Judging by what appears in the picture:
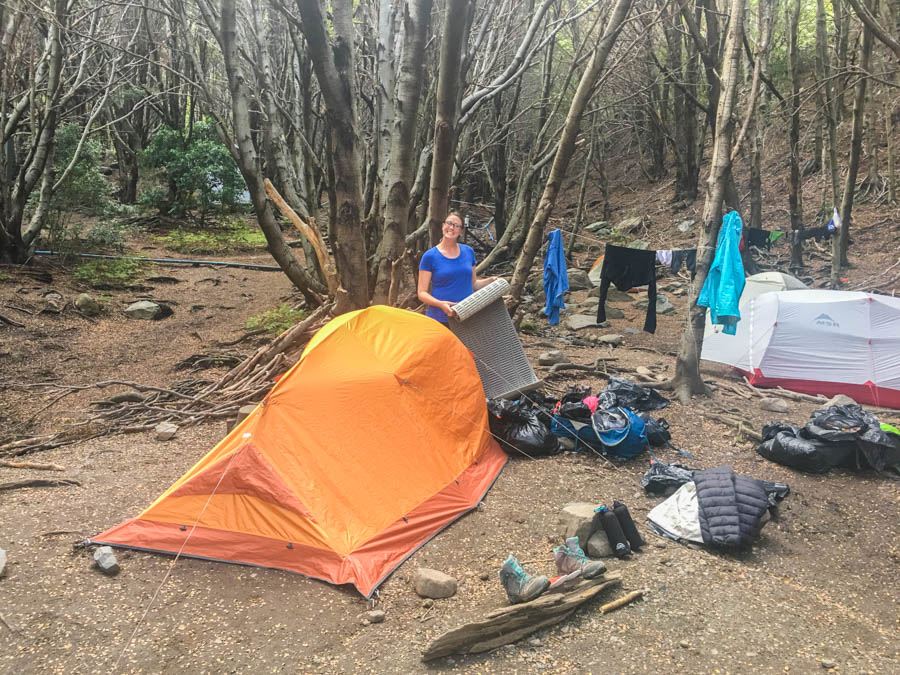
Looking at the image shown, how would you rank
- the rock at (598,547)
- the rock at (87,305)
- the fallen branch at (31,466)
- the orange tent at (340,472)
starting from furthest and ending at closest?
the rock at (87,305), the fallen branch at (31,466), the rock at (598,547), the orange tent at (340,472)

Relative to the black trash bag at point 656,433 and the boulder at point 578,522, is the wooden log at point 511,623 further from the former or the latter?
the black trash bag at point 656,433

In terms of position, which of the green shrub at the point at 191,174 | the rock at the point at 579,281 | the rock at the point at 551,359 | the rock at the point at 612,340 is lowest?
the rock at the point at 612,340

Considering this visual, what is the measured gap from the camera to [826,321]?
8.07m

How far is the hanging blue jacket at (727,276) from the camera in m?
6.64

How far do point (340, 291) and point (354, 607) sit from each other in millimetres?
4255

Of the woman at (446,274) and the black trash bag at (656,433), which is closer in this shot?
the woman at (446,274)

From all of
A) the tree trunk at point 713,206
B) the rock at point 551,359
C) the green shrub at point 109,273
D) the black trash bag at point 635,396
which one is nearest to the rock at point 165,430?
the black trash bag at point 635,396

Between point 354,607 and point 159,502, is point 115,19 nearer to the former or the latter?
point 159,502

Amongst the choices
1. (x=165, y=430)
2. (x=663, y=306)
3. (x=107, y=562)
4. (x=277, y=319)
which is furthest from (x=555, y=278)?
(x=107, y=562)

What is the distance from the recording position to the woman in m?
5.70

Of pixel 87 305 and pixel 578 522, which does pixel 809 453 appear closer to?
pixel 578 522

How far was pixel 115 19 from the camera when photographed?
15898 mm

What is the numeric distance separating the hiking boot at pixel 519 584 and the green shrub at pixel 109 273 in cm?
1139

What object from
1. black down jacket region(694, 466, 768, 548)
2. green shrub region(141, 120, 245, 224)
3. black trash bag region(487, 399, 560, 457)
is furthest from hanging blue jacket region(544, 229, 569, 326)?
green shrub region(141, 120, 245, 224)
